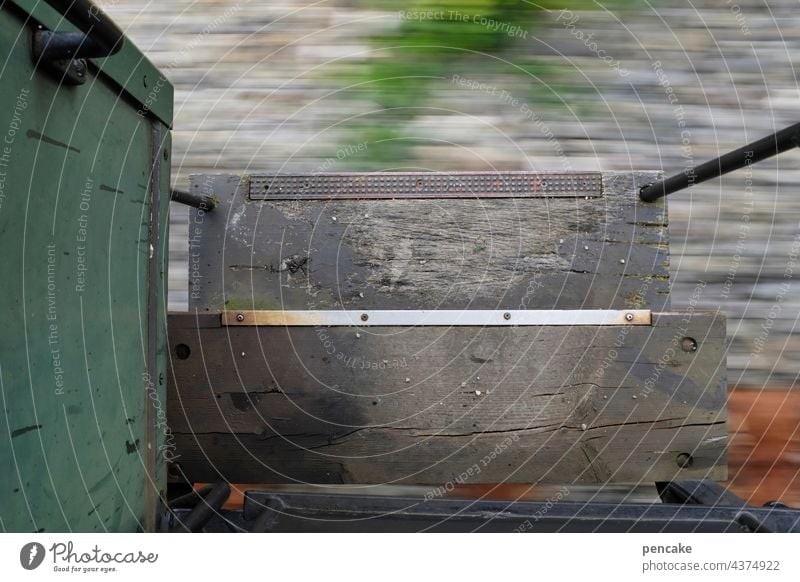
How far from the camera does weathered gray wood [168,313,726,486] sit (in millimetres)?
1082

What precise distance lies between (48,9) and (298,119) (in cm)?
106

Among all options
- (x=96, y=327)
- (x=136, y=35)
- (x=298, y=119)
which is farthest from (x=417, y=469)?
(x=136, y=35)

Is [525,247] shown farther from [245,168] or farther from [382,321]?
[245,168]

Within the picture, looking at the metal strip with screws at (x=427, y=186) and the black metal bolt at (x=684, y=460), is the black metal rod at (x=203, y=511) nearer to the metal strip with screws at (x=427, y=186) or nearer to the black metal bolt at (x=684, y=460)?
the metal strip with screws at (x=427, y=186)

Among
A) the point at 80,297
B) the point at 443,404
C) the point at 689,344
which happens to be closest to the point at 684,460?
the point at 689,344

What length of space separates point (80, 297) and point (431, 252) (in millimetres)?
663

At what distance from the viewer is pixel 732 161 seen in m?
1.04

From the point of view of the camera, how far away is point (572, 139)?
1.72 meters

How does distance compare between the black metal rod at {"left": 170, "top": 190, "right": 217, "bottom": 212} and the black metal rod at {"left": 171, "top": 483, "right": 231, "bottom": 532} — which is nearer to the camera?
the black metal rod at {"left": 171, "top": 483, "right": 231, "bottom": 532}

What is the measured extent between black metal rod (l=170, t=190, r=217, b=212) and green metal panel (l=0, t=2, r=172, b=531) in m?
0.22

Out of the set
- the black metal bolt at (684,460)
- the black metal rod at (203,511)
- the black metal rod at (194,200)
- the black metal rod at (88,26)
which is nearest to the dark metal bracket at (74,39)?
the black metal rod at (88,26)

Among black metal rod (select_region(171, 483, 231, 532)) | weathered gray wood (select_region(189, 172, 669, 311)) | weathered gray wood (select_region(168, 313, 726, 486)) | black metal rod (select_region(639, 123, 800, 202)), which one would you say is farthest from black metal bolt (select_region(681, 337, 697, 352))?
black metal rod (select_region(171, 483, 231, 532))

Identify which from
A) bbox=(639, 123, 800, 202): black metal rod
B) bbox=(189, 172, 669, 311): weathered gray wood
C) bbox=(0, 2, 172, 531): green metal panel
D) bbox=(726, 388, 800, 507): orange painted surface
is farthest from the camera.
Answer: bbox=(726, 388, 800, 507): orange painted surface

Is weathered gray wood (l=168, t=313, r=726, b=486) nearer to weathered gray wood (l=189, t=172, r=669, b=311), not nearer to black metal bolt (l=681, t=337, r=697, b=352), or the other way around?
black metal bolt (l=681, t=337, r=697, b=352)
